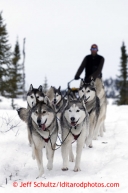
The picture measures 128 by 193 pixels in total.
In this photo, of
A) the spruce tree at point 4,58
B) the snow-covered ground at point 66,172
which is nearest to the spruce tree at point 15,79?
the spruce tree at point 4,58

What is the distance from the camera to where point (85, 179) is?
3859 millimetres

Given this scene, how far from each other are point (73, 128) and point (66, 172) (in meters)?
0.76

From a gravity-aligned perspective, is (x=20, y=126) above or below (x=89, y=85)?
below

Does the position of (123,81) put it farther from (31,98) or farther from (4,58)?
(31,98)

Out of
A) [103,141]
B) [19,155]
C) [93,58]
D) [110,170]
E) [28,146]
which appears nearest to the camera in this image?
[110,170]

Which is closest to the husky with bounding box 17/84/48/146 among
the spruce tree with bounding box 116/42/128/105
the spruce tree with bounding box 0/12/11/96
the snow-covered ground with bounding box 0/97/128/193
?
the snow-covered ground with bounding box 0/97/128/193

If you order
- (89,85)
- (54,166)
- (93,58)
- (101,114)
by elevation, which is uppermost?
(93,58)

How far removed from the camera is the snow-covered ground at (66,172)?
3.63m

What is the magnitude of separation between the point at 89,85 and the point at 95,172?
2.38 meters

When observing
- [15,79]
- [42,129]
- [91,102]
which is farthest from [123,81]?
[42,129]

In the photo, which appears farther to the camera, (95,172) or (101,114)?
(101,114)

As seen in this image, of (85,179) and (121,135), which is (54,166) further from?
(121,135)

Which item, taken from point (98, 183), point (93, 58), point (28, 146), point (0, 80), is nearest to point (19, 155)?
point (28, 146)

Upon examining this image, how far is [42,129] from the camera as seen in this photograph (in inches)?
166
